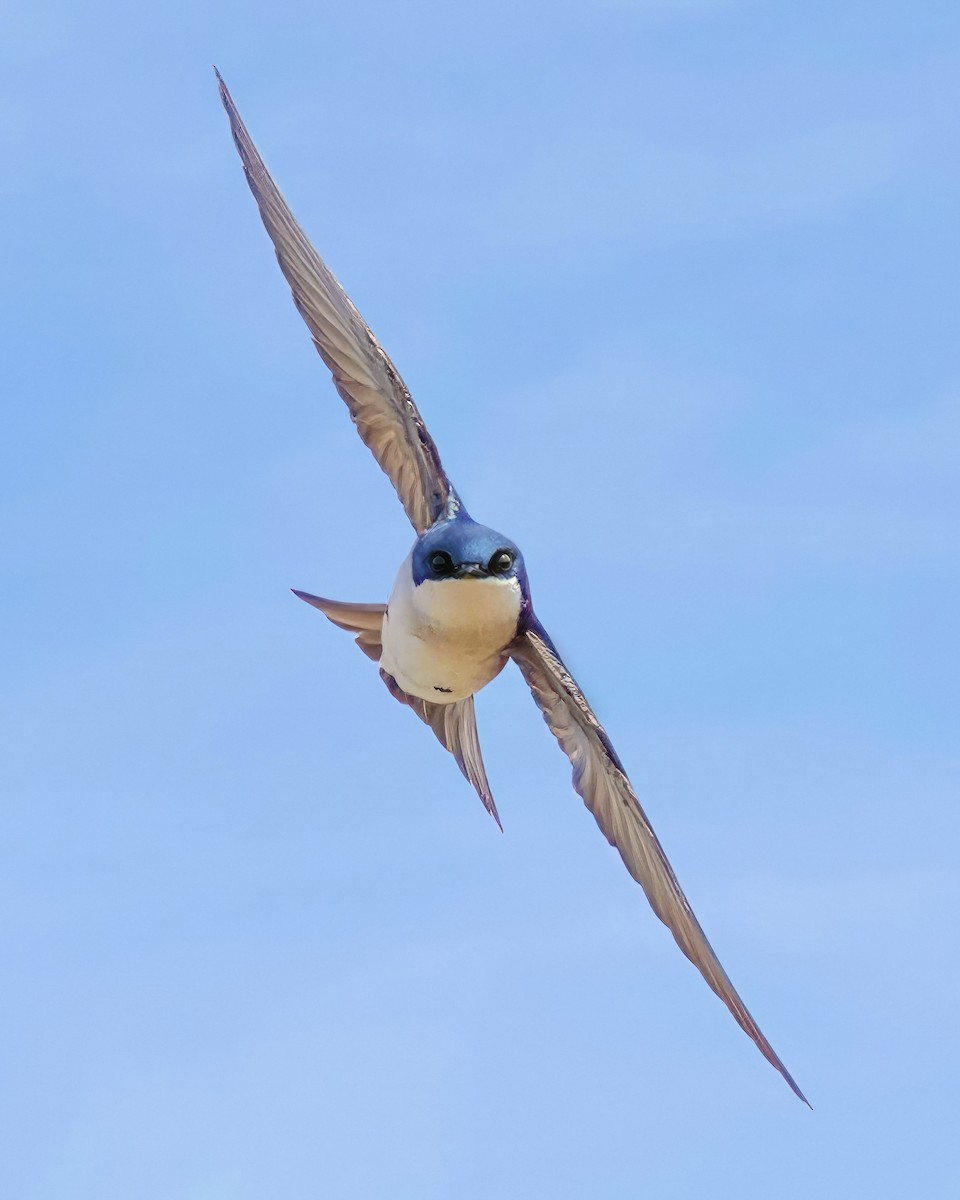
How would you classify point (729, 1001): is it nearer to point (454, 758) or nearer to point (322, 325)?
point (454, 758)

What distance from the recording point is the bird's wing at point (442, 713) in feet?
51.3

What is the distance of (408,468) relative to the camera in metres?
15.1

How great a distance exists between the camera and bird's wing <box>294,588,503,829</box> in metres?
15.6

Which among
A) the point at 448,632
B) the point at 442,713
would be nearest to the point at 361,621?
the point at 442,713

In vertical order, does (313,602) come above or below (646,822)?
above

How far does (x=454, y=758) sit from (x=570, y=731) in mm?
1188

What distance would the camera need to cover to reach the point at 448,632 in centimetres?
1409

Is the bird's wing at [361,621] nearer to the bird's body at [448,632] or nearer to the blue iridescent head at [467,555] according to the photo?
the bird's body at [448,632]

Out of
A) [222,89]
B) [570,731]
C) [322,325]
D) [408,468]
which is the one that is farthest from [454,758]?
[222,89]

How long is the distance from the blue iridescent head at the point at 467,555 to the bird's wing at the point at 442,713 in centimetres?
160

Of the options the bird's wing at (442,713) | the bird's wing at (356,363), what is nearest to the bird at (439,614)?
the bird's wing at (356,363)

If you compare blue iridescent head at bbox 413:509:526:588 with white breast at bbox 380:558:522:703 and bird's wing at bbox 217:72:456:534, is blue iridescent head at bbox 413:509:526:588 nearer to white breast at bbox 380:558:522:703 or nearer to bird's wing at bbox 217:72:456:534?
white breast at bbox 380:558:522:703

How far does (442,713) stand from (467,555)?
7.12ft

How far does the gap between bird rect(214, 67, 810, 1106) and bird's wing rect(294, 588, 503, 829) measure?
0.44m
